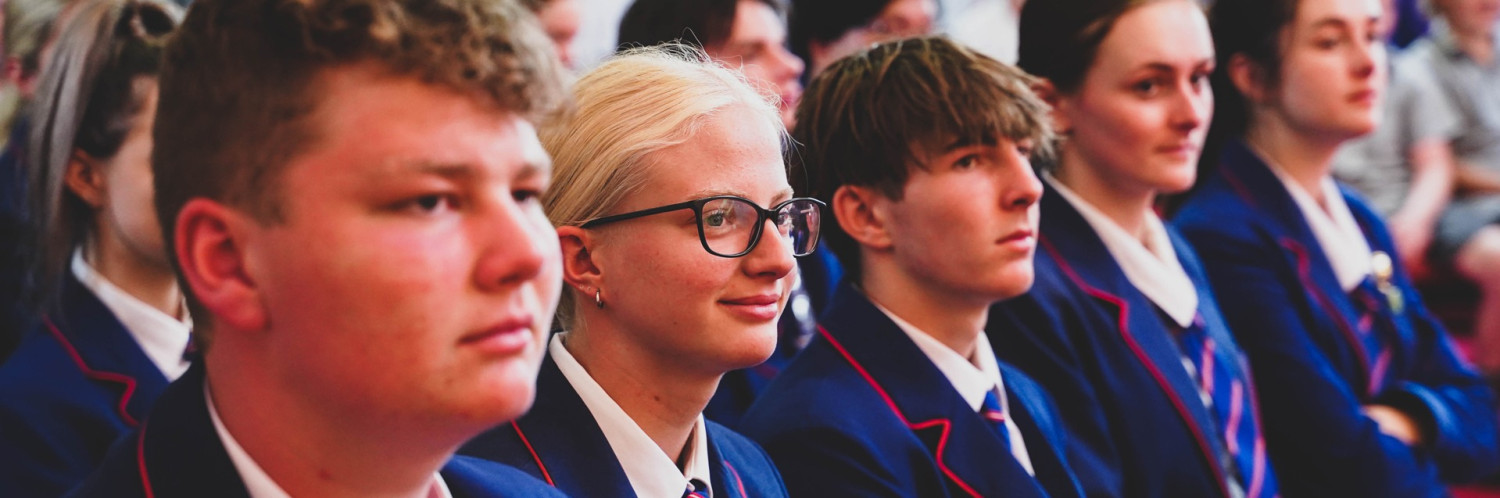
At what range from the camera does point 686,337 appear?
155 cm

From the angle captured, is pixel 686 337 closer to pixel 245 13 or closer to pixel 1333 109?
pixel 245 13

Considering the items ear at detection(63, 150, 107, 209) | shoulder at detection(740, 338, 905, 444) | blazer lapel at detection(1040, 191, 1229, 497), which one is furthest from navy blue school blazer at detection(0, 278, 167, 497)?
blazer lapel at detection(1040, 191, 1229, 497)

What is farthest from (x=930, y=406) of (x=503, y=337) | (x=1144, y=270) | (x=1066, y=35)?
(x=503, y=337)

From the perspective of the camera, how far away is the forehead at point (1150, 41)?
248 cm

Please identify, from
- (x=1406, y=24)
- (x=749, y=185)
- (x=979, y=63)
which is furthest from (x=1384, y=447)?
(x=1406, y=24)

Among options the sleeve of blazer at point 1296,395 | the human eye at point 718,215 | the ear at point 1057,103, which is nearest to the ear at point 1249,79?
the sleeve of blazer at point 1296,395

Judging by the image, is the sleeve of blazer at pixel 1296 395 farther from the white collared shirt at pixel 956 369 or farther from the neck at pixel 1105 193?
the white collared shirt at pixel 956 369

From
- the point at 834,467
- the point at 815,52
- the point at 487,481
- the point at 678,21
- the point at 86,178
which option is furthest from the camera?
the point at 815,52

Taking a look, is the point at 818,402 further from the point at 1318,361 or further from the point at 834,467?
the point at 1318,361

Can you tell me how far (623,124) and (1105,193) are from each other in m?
1.26

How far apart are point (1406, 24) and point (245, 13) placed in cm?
497

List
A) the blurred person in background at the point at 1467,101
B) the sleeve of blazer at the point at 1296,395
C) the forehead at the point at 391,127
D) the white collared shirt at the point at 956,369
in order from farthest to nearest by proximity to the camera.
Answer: the blurred person in background at the point at 1467,101 → the sleeve of blazer at the point at 1296,395 → the white collared shirt at the point at 956,369 → the forehead at the point at 391,127

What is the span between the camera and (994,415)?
6.55ft

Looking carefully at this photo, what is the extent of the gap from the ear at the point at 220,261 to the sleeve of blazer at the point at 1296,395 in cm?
220
